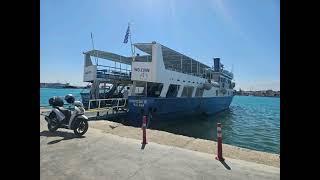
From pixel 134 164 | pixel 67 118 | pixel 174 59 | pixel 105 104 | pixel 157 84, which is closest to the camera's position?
pixel 134 164

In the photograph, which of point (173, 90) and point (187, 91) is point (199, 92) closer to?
point (187, 91)

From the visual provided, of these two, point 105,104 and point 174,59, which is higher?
point 174,59

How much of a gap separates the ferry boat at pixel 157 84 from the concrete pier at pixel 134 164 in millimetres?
13057

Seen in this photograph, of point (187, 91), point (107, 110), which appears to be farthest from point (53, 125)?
point (187, 91)

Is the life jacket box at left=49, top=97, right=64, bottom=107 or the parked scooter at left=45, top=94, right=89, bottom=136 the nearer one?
the parked scooter at left=45, top=94, right=89, bottom=136

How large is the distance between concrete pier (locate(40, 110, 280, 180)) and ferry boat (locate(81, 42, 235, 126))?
13.1 meters

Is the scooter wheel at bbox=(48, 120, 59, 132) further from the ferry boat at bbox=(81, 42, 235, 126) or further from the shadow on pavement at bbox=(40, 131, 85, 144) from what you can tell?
the ferry boat at bbox=(81, 42, 235, 126)

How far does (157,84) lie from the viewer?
24.8m

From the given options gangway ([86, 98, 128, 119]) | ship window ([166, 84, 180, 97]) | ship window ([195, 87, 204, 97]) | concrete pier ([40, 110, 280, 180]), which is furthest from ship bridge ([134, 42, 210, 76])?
concrete pier ([40, 110, 280, 180])

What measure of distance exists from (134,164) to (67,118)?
5.60 m

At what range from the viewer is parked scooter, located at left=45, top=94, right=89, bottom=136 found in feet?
35.0

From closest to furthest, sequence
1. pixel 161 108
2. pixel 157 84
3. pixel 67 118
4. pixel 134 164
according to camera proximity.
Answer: pixel 134 164 < pixel 67 118 < pixel 161 108 < pixel 157 84

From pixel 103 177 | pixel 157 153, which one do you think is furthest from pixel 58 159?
pixel 157 153

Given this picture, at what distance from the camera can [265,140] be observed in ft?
62.0
